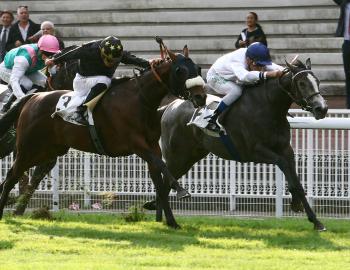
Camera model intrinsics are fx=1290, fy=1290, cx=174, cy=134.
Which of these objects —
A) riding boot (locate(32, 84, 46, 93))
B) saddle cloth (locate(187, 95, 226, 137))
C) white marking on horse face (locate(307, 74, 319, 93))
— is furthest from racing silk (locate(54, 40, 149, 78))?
riding boot (locate(32, 84, 46, 93))

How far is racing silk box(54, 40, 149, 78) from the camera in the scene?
11.8 metres

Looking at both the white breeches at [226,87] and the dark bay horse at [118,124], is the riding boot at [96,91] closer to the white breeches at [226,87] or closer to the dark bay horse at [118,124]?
the dark bay horse at [118,124]

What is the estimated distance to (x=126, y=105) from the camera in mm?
11555

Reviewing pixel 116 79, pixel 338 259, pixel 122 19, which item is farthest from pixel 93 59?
pixel 122 19

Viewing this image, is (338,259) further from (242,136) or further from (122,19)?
(122,19)

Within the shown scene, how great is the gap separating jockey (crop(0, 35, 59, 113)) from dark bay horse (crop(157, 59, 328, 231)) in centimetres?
161

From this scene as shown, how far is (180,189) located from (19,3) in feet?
34.1

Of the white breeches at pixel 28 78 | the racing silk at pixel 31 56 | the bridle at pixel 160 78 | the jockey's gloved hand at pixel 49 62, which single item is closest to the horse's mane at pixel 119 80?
the bridle at pixel 160 78

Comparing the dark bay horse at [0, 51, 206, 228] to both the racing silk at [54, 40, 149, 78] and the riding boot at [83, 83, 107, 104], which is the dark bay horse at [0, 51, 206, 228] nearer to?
the riding boot at [83, 83, 107, 104]

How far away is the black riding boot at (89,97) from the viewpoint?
38.4 ft

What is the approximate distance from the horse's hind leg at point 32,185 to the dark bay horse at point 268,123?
1.44 meters

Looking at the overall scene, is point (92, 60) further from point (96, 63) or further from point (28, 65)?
point (28, 65)

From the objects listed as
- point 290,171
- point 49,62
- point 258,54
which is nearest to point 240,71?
point 258,54

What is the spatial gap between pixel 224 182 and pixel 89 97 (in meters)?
2.05
